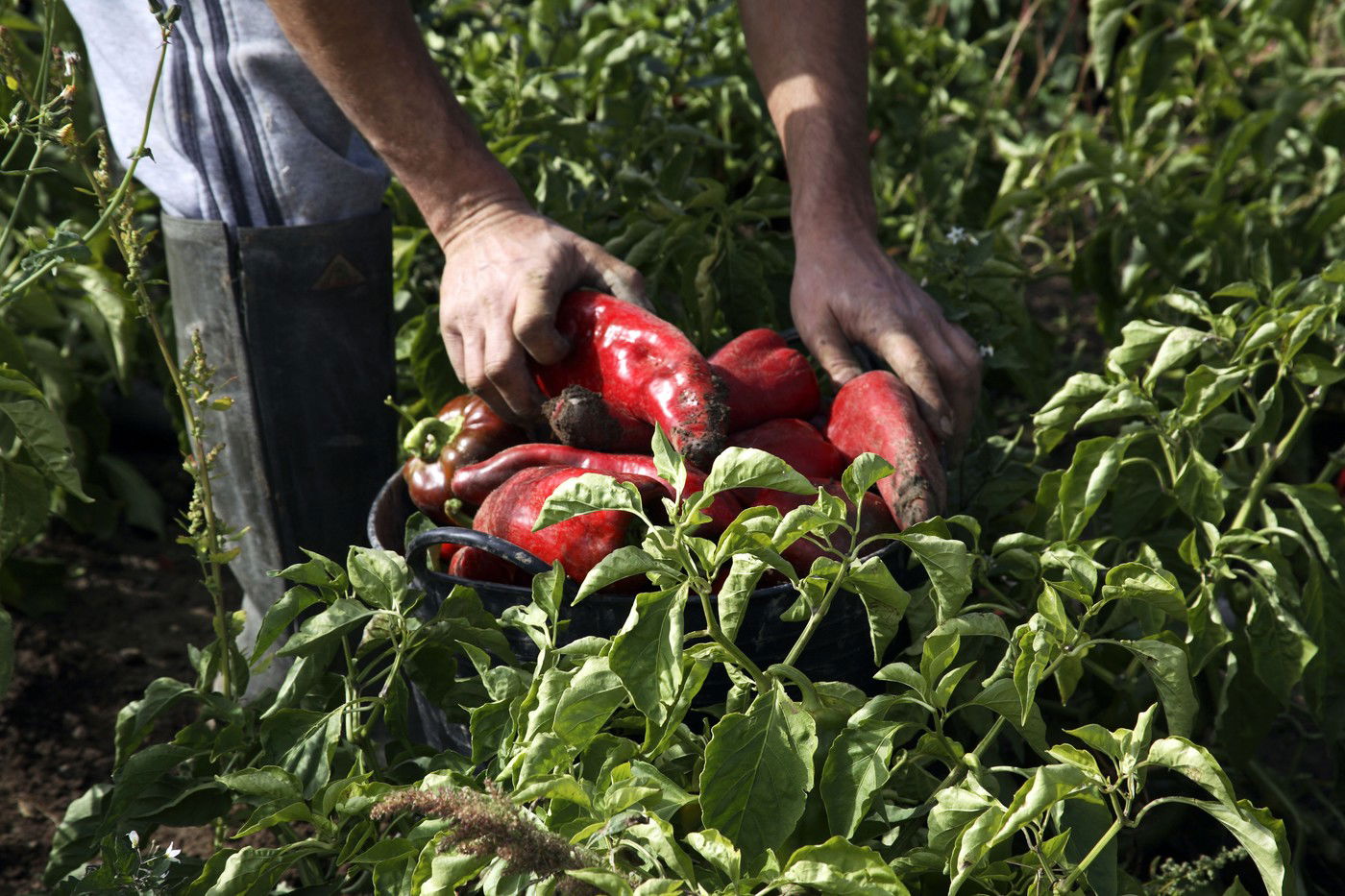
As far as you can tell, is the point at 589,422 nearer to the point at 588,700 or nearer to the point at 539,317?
the point at 539,317

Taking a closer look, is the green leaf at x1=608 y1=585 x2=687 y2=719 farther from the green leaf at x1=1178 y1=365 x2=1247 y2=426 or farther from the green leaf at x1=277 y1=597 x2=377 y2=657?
the green leaf at x1=1178 y1=365 x2=1247 y2=426

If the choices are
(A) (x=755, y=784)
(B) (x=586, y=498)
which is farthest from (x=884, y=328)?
(A) (x=755, y=784)

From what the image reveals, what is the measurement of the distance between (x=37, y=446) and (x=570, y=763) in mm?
786

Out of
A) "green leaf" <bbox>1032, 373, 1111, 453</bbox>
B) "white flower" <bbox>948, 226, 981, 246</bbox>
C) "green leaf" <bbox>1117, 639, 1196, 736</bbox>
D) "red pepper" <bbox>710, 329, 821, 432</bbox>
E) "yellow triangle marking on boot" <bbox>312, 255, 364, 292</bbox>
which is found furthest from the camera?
"white flower" <bbox>948, 226, 981, 246</bbox>

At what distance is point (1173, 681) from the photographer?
1212 millimetres

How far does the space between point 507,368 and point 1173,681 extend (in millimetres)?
943

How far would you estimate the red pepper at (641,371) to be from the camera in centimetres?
164

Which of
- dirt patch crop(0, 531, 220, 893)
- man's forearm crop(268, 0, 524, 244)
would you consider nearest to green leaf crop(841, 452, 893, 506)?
man's forearm crop(268, 0, 524, 244)

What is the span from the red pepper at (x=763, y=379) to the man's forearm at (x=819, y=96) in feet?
0.81

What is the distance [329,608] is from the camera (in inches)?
51.1

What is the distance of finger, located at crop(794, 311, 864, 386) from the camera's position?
1.84 meters

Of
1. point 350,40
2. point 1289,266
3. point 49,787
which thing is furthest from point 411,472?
point 1289,266

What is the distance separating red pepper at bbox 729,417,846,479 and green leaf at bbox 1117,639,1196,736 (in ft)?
1.80

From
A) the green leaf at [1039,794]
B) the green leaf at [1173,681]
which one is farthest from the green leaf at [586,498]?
the green leaf at [1173,681]
